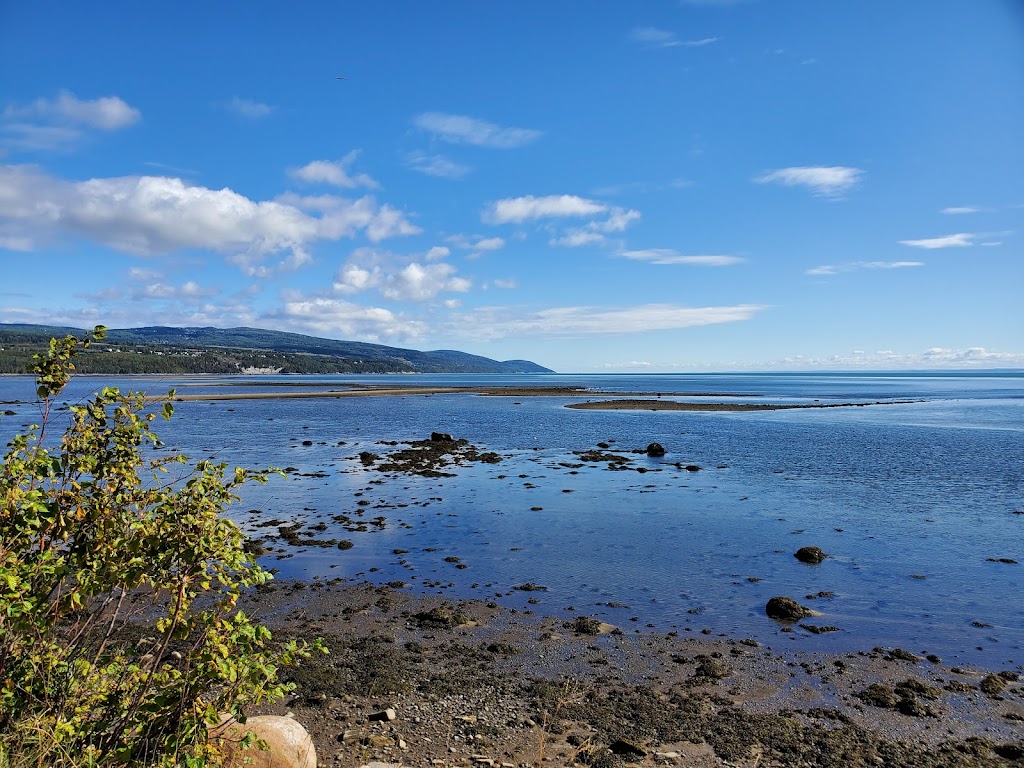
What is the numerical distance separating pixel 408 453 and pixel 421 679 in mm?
33126

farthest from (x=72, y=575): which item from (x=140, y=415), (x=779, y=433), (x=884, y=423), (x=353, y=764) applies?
(x=884, y=423)

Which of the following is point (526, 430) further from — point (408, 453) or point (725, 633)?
point (725, 633)

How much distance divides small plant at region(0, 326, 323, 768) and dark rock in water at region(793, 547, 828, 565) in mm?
19206

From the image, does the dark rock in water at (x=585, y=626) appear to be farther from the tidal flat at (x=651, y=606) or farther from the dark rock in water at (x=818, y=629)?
the dark rock in water at (x=818, y=629)

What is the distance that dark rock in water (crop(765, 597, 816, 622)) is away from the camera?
1594cm

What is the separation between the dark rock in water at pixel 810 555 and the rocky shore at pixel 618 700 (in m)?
6.93

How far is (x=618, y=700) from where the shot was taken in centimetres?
1171

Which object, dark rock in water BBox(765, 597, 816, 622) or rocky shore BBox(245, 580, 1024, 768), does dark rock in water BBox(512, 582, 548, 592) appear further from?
dark rock in water BBox(765, 597, 816, 622)

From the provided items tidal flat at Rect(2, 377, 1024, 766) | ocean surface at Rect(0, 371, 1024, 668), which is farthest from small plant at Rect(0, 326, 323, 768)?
ocean surface at Rect(0, 371, 1024, 668)

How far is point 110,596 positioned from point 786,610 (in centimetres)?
1551

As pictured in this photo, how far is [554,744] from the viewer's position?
1027cm

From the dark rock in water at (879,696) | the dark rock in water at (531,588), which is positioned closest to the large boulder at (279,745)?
the dark rock in water at (531,588)

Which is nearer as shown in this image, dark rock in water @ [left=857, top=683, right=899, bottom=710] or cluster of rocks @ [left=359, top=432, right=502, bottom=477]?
dark rock in water @ [left=857, top=683, right=899, bottom=710]

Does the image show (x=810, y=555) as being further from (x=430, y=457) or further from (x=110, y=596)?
(x=430, y=457)
